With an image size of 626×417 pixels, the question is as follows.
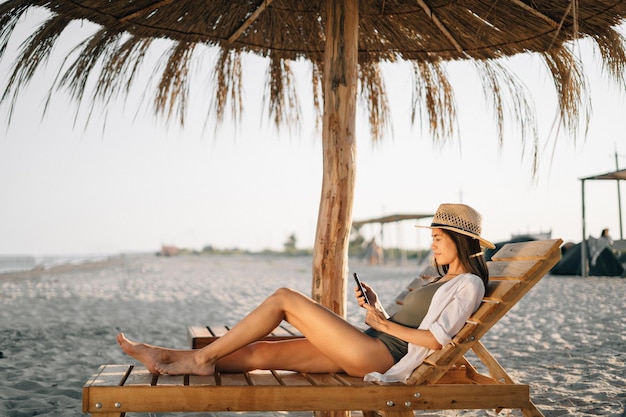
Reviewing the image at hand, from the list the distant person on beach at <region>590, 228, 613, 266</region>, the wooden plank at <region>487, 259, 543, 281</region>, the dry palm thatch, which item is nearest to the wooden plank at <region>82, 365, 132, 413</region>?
the wooden plank at <region>487, 259, 543, 281</region>

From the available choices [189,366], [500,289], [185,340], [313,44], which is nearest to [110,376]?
[189,366]

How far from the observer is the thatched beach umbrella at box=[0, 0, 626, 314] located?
3.48 m

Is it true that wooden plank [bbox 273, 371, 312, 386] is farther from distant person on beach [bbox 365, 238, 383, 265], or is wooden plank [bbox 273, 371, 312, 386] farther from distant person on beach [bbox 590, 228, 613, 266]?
distant person on beach [bbox 365, 238, 383, 265]

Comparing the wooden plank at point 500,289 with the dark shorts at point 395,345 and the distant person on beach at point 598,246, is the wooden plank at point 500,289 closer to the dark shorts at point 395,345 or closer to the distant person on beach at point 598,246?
the dark shorts at point 395,345

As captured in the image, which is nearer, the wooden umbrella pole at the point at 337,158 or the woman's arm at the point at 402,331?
the woman's arm at the point at 402,331

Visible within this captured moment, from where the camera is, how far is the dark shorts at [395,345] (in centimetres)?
265

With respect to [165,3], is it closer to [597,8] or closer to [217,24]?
[217,24]

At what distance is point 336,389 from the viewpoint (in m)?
2.33

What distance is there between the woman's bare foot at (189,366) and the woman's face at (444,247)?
104cm

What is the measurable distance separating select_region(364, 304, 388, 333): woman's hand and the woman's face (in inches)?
15.0

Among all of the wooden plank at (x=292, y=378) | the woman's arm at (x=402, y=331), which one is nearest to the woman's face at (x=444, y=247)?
the woman's arm at (x=402, y=331)

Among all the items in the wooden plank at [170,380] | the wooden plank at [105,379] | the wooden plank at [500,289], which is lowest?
the wooden plank at [170,380]

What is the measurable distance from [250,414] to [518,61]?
2.68 meters

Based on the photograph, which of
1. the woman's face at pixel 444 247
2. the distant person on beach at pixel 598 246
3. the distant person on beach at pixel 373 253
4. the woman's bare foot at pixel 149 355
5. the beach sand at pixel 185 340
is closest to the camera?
the woman's bare foot at pixel 149 355
